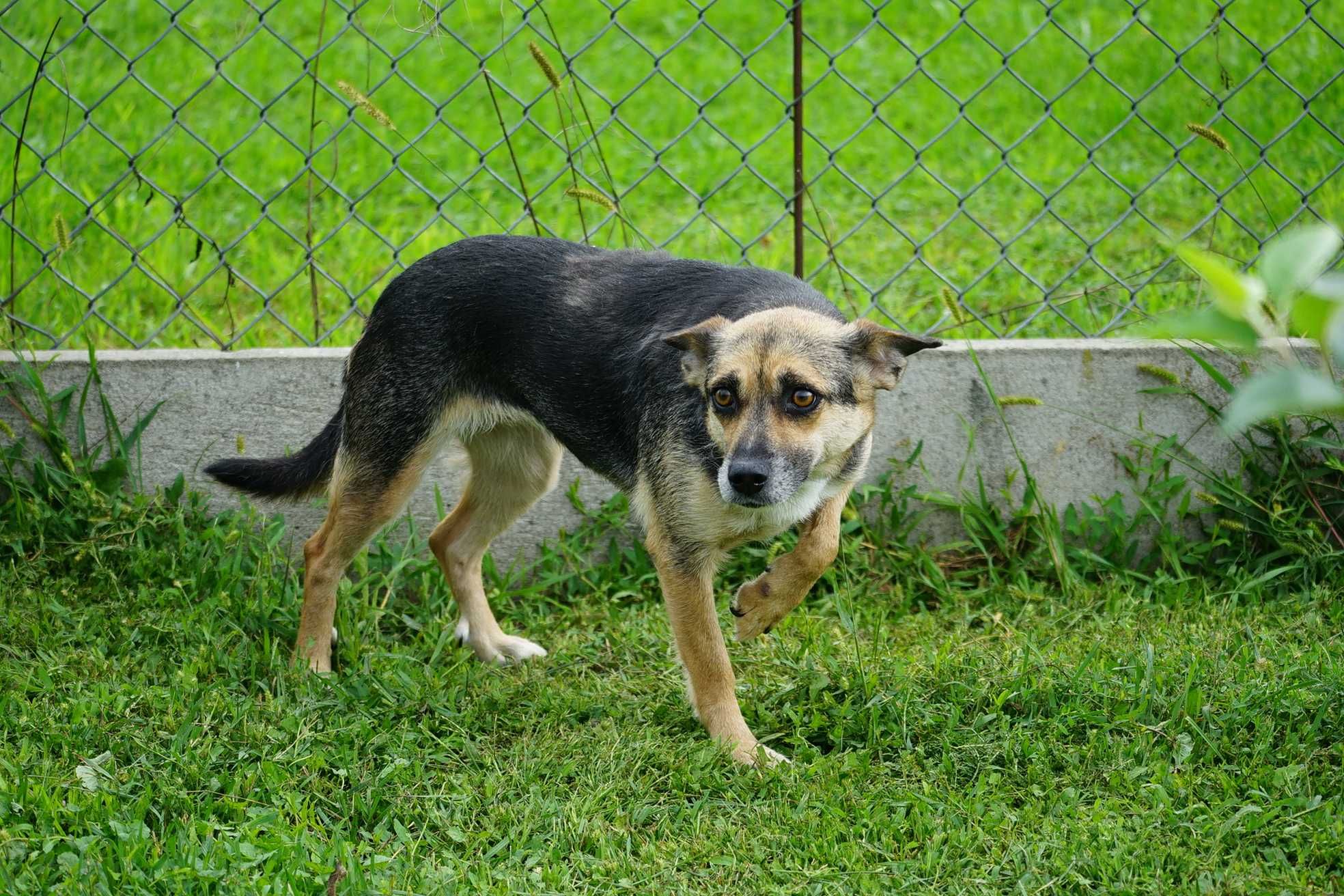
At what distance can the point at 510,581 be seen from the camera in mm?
4199

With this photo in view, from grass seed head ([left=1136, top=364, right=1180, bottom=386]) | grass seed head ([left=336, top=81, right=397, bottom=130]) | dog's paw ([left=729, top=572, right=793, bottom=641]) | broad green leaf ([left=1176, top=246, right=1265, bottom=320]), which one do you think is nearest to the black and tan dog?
dog's paw ([left=729, top=572, right=793, bottom=641])

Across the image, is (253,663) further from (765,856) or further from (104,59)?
(104,59)

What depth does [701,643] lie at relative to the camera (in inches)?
129

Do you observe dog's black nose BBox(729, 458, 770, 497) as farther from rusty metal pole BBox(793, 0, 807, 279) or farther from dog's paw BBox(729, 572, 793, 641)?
rusty metal pole BBox(793, 0, 807, 279)

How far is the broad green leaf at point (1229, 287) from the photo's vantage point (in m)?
0.91

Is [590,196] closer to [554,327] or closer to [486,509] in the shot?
[554,327]

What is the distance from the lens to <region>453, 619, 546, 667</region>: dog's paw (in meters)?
3.83

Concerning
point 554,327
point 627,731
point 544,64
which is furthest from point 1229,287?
point 544,64

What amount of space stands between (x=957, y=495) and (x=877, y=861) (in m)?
1.80

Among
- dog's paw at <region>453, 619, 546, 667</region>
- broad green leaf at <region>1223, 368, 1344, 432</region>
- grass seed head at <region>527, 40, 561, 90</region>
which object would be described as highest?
grass seed head at <region>527, 40, 561, 90</region>

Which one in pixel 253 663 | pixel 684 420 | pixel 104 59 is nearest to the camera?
pixel 684 420

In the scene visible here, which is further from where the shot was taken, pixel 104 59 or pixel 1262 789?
pixel 104 59

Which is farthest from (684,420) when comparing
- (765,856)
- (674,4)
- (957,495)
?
(674,4)

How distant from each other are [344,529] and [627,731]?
3.45ft
